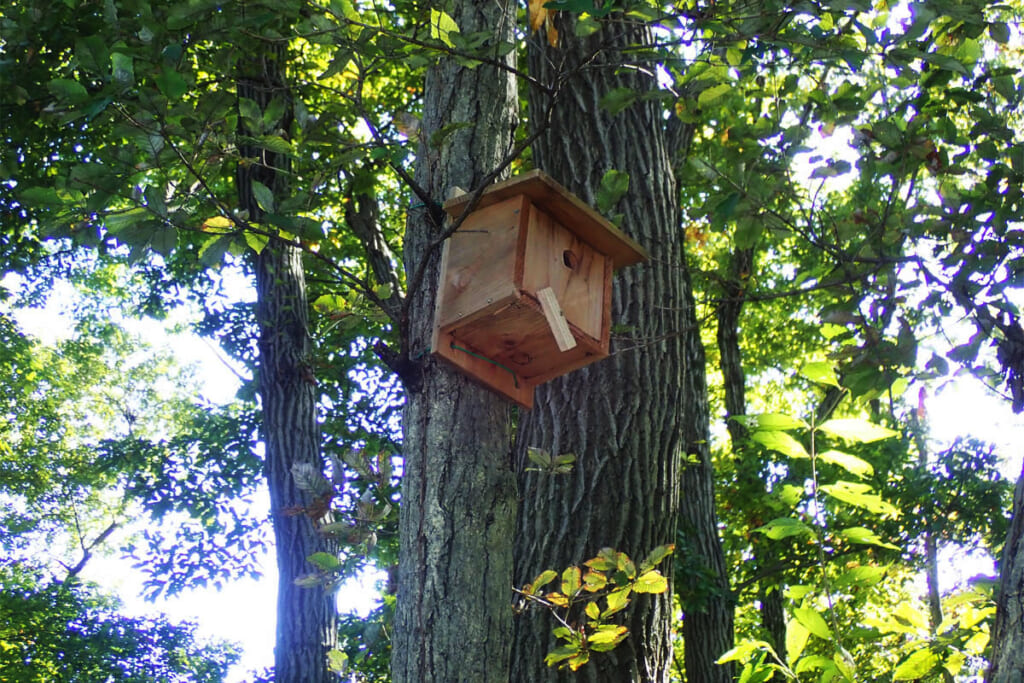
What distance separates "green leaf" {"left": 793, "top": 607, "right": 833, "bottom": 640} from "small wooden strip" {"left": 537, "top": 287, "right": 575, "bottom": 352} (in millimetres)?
875

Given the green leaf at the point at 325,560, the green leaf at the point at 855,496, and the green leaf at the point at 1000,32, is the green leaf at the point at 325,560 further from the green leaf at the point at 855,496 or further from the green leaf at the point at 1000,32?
the green leaf at the point at 1000,32

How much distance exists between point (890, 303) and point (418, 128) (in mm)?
1692

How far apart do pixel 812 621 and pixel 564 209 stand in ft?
4.25

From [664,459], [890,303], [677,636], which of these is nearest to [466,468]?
[664,459]

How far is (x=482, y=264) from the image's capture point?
8.45ft

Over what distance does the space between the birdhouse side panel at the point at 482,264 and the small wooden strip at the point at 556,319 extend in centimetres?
9

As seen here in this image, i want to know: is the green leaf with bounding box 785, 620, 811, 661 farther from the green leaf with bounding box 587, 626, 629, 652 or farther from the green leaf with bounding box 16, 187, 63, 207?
the green leaf with bounding box 16, 187, 63, 207

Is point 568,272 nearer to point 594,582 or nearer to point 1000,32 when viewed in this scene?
point 594,582

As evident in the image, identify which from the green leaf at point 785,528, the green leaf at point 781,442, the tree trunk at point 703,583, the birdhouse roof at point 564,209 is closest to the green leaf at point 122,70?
the birdhouse roof at point 564,209

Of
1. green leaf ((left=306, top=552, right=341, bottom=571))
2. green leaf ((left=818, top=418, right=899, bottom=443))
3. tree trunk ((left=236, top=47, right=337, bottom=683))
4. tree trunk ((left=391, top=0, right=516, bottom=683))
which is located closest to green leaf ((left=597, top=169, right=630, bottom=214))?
tree trunk ((left=391, top=0, right=516, bottom=683))

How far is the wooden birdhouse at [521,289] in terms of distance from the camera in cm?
249

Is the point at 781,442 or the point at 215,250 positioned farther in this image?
the point at 215,250

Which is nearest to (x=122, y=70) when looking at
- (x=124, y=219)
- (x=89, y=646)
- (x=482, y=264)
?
(x=124, y=219)

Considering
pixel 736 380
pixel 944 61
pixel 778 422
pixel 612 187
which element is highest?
pixel 736 380
